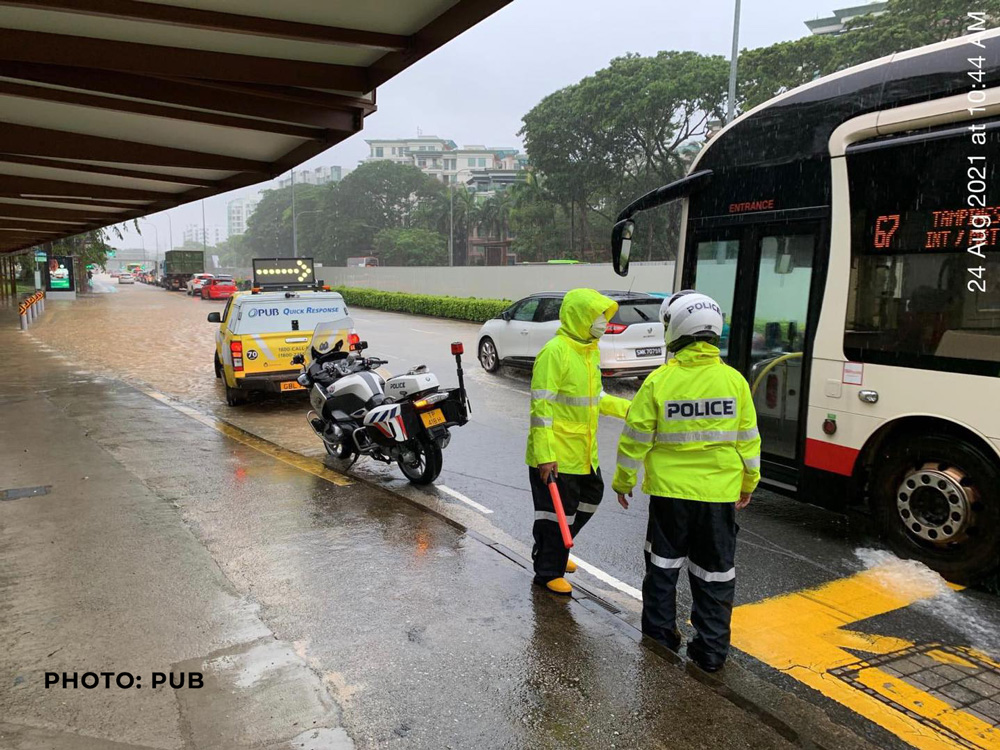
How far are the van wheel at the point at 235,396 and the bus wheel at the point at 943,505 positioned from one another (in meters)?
8.74

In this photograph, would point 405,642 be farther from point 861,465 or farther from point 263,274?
point 263,274

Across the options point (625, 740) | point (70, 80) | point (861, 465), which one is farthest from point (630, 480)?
point (70, 80)

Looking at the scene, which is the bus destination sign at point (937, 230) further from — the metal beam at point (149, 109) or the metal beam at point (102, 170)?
the metal beam at point (102, 170)

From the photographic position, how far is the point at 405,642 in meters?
3.68

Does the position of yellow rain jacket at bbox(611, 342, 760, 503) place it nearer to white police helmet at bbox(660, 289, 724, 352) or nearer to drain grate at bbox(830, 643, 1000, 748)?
white police helmet at bbox(660, 289, 724, 352)

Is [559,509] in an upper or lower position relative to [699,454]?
lower

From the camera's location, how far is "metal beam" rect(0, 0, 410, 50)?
5.11 metres

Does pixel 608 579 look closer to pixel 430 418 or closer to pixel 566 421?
pixel 566 421

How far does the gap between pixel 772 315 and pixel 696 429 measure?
2.78m

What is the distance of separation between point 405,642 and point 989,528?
3.52 m

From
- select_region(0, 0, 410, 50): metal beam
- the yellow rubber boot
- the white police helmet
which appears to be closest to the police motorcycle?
the yellow rubber boot

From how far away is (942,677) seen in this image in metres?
3.52

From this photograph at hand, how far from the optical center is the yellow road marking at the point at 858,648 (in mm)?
3115

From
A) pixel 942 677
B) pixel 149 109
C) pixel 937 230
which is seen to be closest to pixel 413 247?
pixel 149 109
